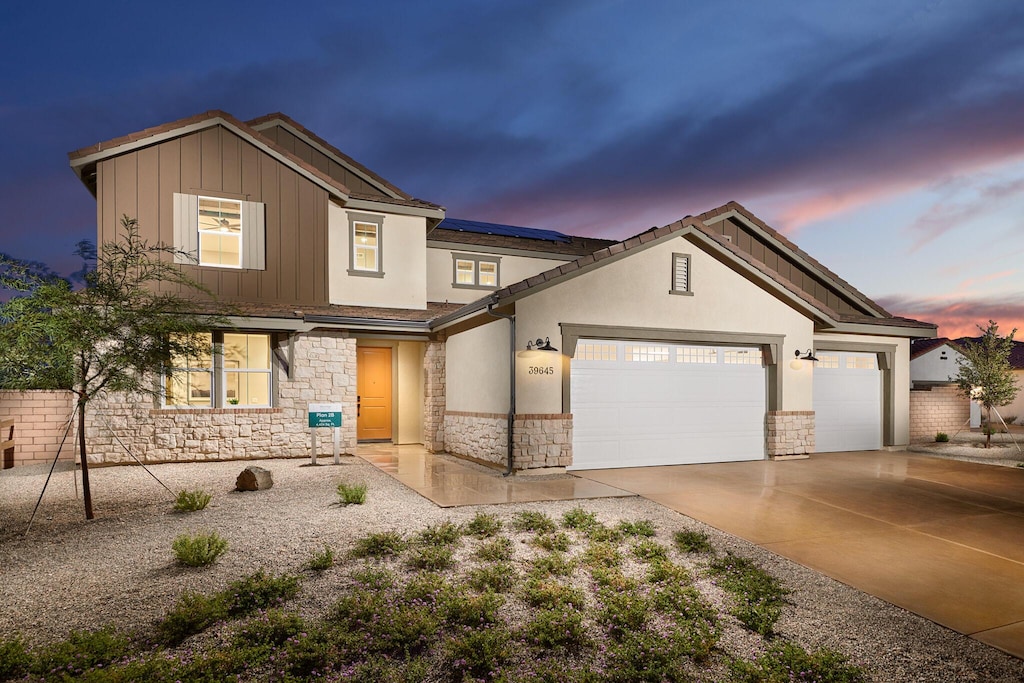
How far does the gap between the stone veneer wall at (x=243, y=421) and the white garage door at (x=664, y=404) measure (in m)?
5.58

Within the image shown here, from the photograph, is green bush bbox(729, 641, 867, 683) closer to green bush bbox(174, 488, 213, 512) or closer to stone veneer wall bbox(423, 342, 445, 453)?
green bush bbox(174, 488, 213, 512)

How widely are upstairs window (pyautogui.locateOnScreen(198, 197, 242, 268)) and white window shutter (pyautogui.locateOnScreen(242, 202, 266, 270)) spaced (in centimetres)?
16

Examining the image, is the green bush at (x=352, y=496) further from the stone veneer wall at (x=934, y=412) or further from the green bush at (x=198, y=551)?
the stone veneer wall at (x=934, y=412)

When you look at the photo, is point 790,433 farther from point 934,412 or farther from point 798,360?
point 934,412

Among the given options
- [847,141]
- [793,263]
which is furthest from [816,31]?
[793,263]

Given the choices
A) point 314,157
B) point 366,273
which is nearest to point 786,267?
point 366,273

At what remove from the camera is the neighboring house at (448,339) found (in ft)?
35.8

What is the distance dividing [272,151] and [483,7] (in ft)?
53.3

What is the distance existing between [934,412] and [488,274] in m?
14.0

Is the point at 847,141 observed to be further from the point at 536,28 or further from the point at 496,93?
the point at 496,93

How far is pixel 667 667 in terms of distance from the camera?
3441mm

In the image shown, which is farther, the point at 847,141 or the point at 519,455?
the point at 847,141

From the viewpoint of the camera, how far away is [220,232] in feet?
41.7

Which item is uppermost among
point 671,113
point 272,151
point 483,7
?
point 483,7
